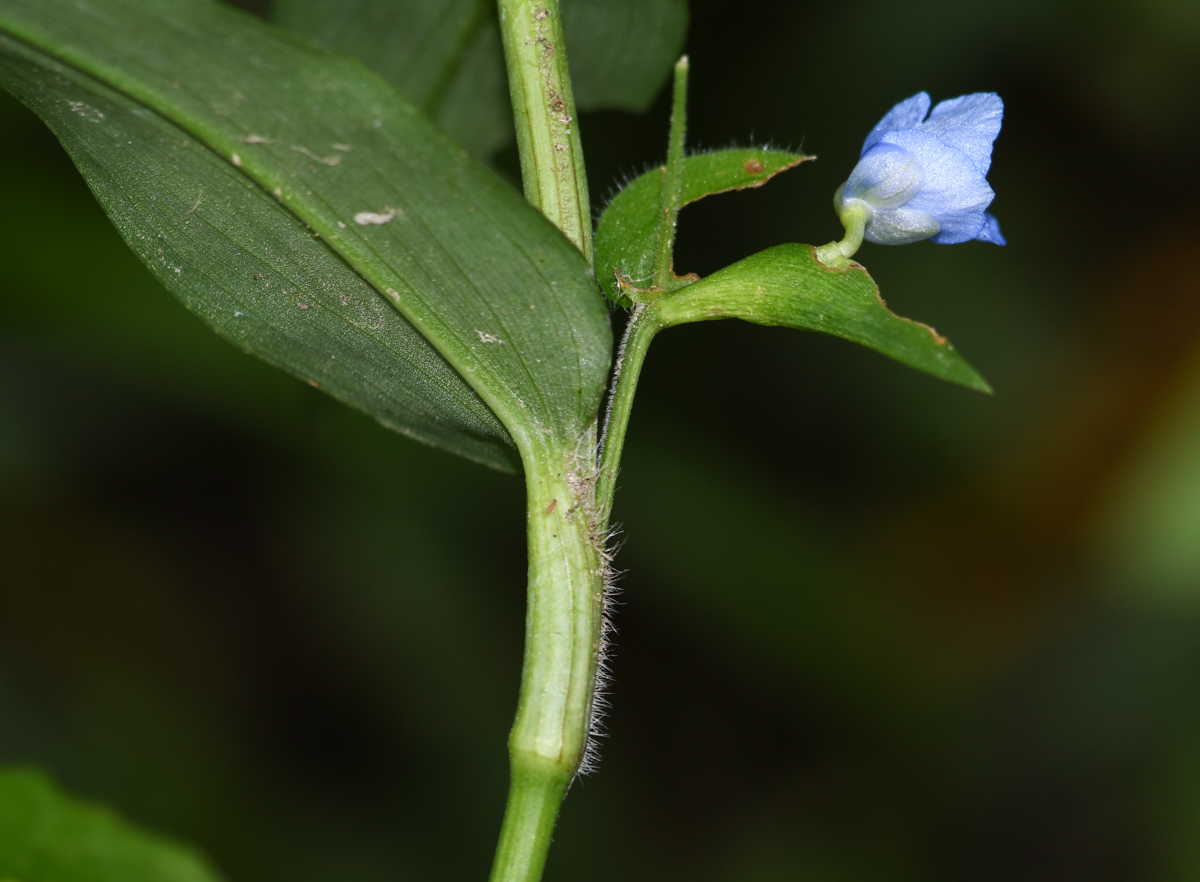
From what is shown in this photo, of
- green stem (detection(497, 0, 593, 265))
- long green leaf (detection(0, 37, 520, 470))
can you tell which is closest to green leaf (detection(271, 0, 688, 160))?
green stem (detection(497, 0, 593, 265))

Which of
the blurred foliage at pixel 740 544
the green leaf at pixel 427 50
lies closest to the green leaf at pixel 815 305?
the green leaf at pixel 427 50

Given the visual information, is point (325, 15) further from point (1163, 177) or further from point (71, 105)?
point (1163, 177)

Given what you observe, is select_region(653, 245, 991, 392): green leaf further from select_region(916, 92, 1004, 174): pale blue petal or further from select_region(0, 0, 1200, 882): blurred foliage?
select_region(0, 0, 1200, 882): blurred foliage

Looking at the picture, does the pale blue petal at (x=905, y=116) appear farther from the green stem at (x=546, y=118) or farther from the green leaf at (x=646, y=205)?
the green stem at (x=546, y=118)

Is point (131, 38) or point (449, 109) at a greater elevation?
point (449, 109)

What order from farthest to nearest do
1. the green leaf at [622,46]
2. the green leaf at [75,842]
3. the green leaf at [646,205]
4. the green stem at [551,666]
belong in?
1. the green leaf at [622,46]
2. the green leaf at [75,842]
3. the green leaf at [646,205]
4. the green stem at [551,666]

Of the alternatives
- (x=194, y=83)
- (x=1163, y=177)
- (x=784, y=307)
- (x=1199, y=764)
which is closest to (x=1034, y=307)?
(x=1163, y=177)
